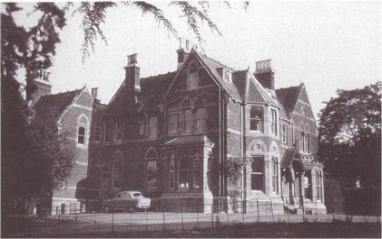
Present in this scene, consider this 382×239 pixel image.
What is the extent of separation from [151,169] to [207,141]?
448cm

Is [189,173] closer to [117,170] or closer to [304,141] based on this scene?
[117,170]

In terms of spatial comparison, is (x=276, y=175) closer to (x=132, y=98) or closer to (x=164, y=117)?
(x=164, y=117)

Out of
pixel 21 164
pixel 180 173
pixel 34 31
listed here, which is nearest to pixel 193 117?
pixel 180 173

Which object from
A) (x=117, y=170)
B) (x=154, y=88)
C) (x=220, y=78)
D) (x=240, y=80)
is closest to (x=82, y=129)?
(x=117, y=170)

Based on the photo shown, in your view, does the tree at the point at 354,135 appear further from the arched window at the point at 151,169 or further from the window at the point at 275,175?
the arched window at the point at 151,169

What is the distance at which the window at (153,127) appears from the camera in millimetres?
26203

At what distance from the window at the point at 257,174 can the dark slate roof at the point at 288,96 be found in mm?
4949

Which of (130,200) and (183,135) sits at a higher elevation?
(183,135)

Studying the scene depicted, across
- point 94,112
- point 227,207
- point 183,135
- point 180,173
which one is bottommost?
point 227,207

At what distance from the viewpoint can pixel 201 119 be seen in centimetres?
2420

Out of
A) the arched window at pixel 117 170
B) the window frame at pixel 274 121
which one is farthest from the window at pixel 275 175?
the arched window at pixel 117 170

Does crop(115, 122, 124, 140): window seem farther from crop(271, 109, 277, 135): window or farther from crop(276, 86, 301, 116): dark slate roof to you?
crop(276, 86, 301, 116): dark slate roof

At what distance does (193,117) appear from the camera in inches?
959

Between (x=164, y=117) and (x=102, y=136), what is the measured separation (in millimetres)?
5119
